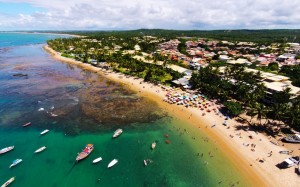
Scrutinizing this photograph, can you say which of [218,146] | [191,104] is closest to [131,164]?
[218,146]

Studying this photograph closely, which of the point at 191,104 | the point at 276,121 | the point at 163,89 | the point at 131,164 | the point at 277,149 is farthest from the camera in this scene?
the point at 163,89

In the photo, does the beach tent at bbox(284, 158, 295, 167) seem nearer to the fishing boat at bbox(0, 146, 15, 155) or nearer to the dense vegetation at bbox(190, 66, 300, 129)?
the dense vegetation at bbox(190, 66, 300, 129)

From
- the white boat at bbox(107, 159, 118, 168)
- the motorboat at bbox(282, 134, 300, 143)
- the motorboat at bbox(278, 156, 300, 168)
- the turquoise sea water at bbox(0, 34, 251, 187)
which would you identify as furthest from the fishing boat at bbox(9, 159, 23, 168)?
the motorboat at bbox(282, 134, 300, 143)

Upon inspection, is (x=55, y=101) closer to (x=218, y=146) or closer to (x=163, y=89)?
(x=163, y=89)

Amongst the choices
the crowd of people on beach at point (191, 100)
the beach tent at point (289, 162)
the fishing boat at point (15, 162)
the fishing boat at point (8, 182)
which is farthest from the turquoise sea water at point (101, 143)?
the beach tent at point (289, 162)

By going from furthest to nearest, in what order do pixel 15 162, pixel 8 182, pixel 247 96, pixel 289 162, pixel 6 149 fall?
pixel 247 96 < pixel 6 149 < pixel 15 162 < pixel 289 162 < pixel 8 182

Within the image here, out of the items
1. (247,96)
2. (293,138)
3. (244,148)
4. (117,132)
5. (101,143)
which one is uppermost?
(247,96)

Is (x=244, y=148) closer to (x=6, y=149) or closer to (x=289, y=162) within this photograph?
(x=289, y=162)

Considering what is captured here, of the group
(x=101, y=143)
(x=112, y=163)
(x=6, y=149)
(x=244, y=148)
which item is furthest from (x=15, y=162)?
(x=244, y=148)
